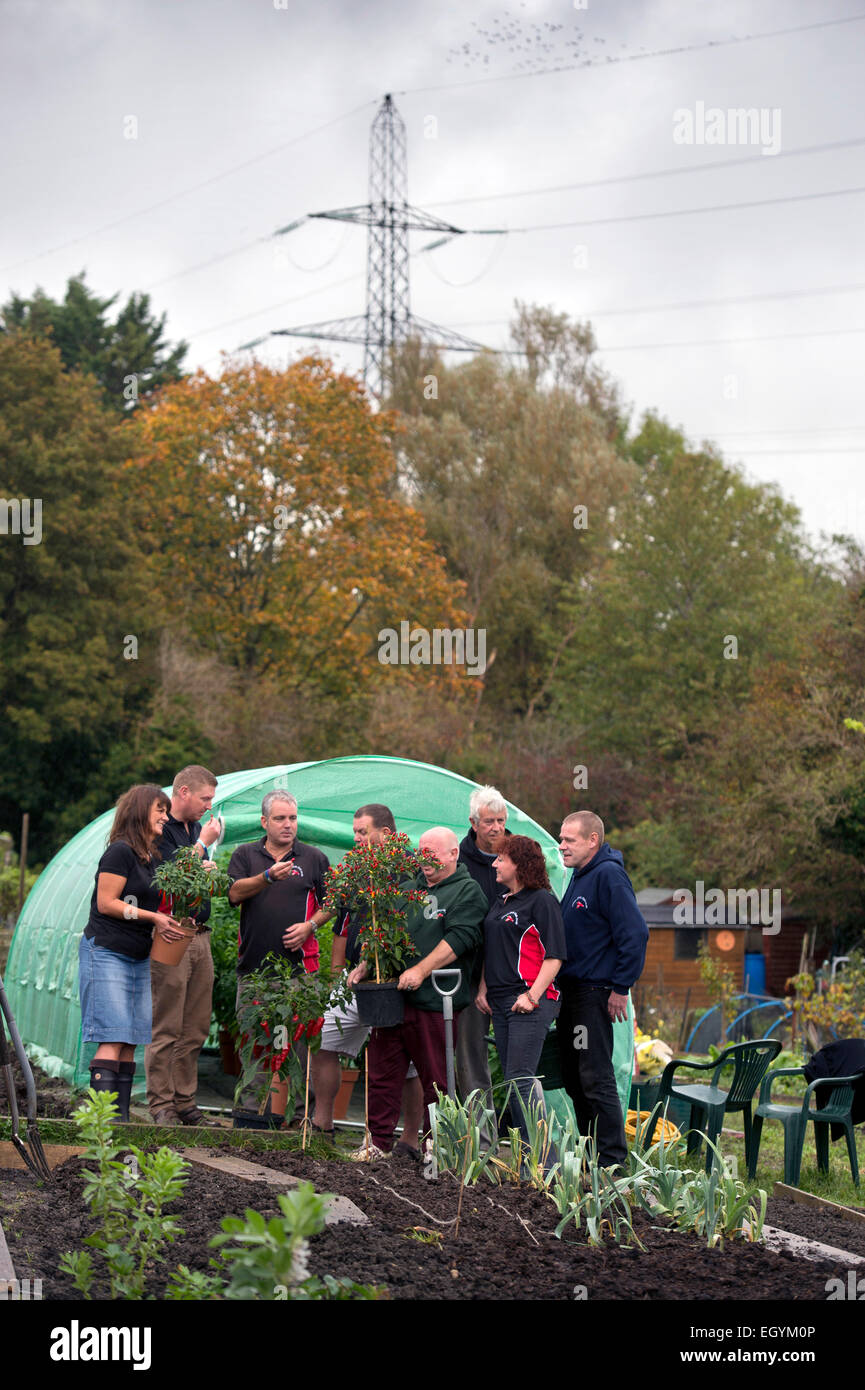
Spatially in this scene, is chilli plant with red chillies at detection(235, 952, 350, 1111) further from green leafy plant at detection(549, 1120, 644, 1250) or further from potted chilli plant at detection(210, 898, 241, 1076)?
potted chilli plant at detection(210, 898, 241, 1076)

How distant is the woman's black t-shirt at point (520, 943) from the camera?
6754mm

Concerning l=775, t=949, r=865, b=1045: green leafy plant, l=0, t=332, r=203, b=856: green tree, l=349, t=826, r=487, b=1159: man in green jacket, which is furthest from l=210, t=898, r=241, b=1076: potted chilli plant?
l=0, t=332, r=203, b=856: green tree

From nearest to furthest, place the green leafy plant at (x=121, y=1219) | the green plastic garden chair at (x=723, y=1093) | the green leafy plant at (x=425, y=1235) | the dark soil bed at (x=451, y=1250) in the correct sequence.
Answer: the green leafy plant at (x=121, y=1219), the dark soil bed at (x=451, y=1250), the green leafy plant at (x=425, y=1235), the green plastic garden chair at (x=723, y=1093)

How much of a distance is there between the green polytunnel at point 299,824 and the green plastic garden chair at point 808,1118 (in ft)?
7.08

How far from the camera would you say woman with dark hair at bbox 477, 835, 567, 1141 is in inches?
263

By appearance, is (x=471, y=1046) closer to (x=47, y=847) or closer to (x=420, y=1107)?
(x=420, y=1107)

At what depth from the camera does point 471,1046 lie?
7.33 meters

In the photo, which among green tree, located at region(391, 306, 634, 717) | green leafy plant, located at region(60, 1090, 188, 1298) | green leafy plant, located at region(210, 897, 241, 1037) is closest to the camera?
green leafy plant, located at region(60, 1090, 188, 1298)

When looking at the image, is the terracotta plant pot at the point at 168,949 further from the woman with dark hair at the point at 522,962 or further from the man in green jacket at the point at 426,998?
the woman with dark hair at the point at 522,962

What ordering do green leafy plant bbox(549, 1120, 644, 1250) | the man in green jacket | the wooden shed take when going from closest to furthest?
green leafy plant bbox(549, 1120, 644, 1250) < the man in green jacket < the wooden shed

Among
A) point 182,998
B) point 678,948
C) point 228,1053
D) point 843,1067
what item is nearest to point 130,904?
point 182,998

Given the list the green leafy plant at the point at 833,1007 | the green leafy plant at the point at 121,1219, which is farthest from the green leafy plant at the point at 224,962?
the green leafy plant at the point at 833,1007

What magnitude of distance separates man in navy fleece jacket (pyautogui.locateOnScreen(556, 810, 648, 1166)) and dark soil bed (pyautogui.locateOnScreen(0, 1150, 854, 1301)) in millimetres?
1167
